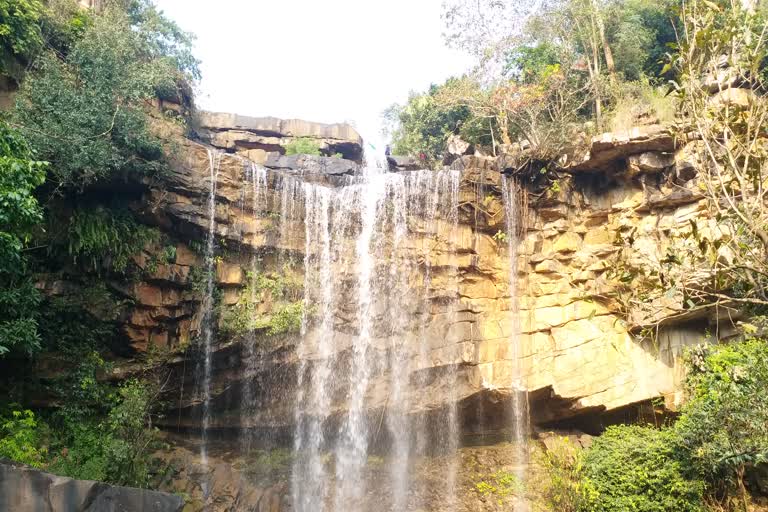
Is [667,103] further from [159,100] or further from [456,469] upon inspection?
[159,100]

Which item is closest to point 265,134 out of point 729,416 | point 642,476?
point 642,476

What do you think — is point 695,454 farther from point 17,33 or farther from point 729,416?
point 17,33

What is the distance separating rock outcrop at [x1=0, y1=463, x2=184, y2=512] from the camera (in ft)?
19.8

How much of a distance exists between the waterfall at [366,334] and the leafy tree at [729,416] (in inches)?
186

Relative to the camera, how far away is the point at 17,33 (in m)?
11.9

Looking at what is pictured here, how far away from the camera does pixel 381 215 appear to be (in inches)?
551

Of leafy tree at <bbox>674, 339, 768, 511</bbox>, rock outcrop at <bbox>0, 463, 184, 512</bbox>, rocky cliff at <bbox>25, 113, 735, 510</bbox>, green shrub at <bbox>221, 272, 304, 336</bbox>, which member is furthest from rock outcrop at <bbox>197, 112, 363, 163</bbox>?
rock outcrop at <bbox>0, 463, 184, 512</bbox>

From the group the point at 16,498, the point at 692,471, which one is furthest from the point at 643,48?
the point at 16,498

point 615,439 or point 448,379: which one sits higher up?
point 448,379

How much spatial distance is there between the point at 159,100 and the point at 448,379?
1018 centimetres

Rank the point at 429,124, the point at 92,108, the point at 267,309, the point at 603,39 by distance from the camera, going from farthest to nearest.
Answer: the point at 429,124
the point at 603,39
the point at 267,309
the point at 92,108

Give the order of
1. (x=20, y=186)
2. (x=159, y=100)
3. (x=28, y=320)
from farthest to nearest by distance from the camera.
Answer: (x=159, y=100)
(x=28, y=320)
(x=20, y=186)

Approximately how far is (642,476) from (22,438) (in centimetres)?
1027

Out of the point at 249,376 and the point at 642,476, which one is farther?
the point at 249,376
